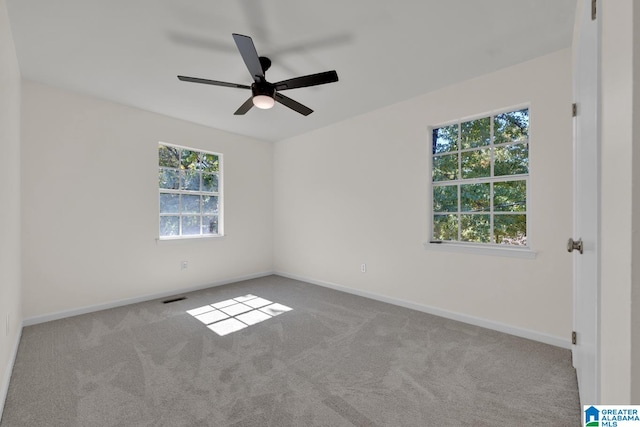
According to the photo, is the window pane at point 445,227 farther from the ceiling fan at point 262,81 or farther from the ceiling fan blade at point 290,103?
the ceiling fan at point 262,81

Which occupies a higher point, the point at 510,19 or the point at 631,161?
the point at 510,19

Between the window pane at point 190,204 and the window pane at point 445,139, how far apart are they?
369cm

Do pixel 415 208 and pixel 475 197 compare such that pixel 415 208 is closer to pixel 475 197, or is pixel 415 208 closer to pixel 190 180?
pixel 475 197

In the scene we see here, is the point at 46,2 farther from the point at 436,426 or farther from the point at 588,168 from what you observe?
the point at 436,426

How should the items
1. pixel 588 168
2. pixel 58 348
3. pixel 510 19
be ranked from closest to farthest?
pixel 588 168 → pixel 510 19 → pixel 58 348

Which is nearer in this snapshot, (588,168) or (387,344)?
(588,168)

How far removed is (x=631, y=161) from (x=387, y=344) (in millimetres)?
2394

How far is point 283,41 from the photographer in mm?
2436

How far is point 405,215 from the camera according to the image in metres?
3.69

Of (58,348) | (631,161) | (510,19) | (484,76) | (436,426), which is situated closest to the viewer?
(631,161)

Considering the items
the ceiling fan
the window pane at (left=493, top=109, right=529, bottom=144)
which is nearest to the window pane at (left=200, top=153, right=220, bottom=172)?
the ceiling fan

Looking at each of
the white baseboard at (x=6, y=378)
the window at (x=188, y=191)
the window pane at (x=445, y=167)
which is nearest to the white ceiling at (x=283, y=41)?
the window pane at (x=445, y=167)

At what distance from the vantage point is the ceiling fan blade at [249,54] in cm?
185

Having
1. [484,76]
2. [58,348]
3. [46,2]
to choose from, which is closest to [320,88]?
[484,76]
